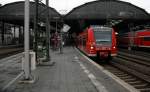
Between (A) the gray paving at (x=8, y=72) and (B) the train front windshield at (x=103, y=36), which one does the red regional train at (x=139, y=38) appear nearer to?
(B) the train front windshield at (x=103, y=36)

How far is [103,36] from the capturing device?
27062 mm

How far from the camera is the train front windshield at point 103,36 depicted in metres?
26.8

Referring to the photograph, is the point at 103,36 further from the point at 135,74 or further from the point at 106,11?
the point at 106,11

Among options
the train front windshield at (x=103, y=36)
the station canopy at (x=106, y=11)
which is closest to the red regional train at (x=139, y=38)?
the station canopy at (x=106, y=11)

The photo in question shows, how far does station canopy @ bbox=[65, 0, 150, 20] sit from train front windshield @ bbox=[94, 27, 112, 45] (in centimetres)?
3706

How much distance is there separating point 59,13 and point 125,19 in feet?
41.2

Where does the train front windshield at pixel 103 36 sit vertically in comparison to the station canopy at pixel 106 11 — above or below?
below

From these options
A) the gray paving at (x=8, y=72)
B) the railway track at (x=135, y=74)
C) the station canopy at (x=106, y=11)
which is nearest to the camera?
the gray paving at (x=8, y=72)

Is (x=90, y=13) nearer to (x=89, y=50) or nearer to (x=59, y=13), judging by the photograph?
(x=59, y=13)

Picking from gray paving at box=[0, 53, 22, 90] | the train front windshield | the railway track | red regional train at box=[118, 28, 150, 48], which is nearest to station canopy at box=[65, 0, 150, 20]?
red regional train at box=[118, 28, 150, 48]

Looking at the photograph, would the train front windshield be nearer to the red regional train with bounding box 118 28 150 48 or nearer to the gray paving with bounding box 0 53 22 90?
the gray paving with bounding box 0 53 22 90

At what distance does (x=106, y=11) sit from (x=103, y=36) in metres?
38.3

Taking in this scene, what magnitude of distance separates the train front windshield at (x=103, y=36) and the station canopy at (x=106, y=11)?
3706 cm

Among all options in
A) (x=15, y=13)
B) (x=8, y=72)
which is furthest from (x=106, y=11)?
(x=8, y=72)
